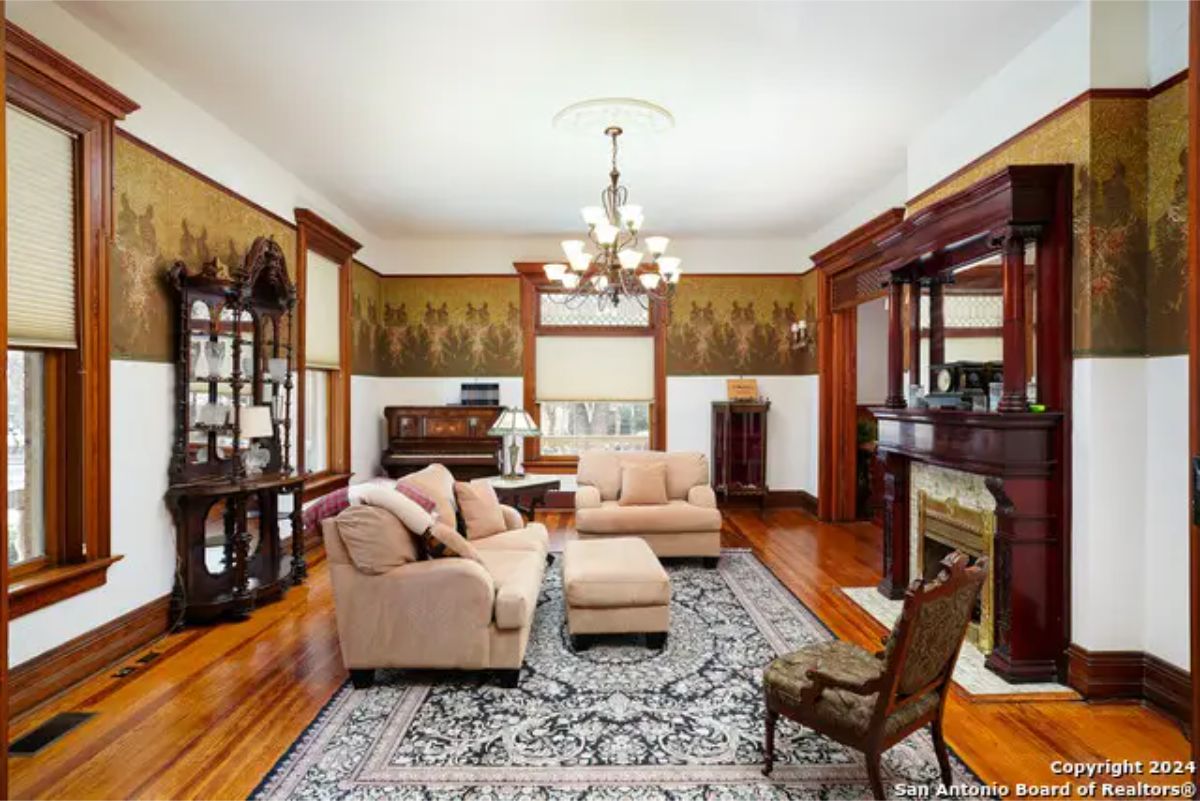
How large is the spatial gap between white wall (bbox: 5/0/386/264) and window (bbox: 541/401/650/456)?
11.3 ft

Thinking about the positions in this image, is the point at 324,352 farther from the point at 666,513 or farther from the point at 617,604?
the point at 617,604

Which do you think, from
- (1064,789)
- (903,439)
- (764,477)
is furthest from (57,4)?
(764,477)

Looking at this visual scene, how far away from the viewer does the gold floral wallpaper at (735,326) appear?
25.6ft

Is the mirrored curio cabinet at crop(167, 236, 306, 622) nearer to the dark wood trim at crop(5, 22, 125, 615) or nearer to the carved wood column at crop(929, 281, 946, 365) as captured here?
the dark wood trim at crop(5, 22, 125, 615)

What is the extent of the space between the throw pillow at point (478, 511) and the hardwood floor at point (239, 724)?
1016mm

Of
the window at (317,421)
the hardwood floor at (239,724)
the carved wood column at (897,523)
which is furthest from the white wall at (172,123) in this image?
the carved wood column at (897,523)

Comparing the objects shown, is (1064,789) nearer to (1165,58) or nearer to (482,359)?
(1165,58)

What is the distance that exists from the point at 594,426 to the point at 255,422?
14.0 ft

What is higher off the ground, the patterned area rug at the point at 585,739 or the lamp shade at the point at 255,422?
the lamp shade at the point at 255,422

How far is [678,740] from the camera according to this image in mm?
2740

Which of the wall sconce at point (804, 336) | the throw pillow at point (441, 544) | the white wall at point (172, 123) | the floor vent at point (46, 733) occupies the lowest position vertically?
the floor vent at point (46, 733)

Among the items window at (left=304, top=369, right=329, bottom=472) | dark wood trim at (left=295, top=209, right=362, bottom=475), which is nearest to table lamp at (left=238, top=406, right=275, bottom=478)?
window at (left=304, top=369, right=329, bottom=472)

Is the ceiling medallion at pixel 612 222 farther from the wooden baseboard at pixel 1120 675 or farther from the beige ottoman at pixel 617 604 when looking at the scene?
the wooden baseboard at pixel 1120 675

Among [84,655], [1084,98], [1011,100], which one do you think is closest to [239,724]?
[84,655]
